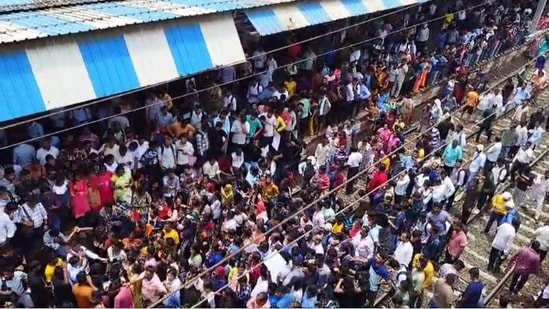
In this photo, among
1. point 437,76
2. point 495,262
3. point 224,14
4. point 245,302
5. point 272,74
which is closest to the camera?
point 245,302

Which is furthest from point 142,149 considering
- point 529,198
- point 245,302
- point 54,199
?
point 529,198

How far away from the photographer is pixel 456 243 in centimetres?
1031

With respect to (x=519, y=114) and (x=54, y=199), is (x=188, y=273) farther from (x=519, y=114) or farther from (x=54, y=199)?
(x=519, y=114)

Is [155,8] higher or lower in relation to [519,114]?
higher

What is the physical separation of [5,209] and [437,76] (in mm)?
13022

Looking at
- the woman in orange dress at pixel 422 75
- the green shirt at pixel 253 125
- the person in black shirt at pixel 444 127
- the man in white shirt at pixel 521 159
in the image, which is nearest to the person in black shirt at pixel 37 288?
the green shirt at pixel 253 125

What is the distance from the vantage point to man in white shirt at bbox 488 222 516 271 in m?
10.6

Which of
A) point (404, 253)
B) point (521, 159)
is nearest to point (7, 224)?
point (404, 253)

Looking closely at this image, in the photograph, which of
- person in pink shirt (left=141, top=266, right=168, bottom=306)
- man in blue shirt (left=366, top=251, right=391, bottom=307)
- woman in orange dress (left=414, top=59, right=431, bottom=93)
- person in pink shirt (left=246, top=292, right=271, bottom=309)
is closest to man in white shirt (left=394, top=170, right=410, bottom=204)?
man in blue shirt (left=366, top=251, right=391, bottom=307)

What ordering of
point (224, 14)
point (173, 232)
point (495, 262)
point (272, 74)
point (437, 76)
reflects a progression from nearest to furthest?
point (173, 232), point (495, 262), point (224, 14), point (272, 74), point (437, 76)

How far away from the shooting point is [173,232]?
936cm

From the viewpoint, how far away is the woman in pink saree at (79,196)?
10.1 m

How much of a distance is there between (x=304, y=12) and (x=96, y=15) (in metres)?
5.12

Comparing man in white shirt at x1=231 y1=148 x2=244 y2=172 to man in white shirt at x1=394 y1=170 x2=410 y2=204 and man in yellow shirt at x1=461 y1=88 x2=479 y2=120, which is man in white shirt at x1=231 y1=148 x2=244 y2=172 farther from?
man in yellow shirt at x1=461 y1=88 x2=479 y2=120
